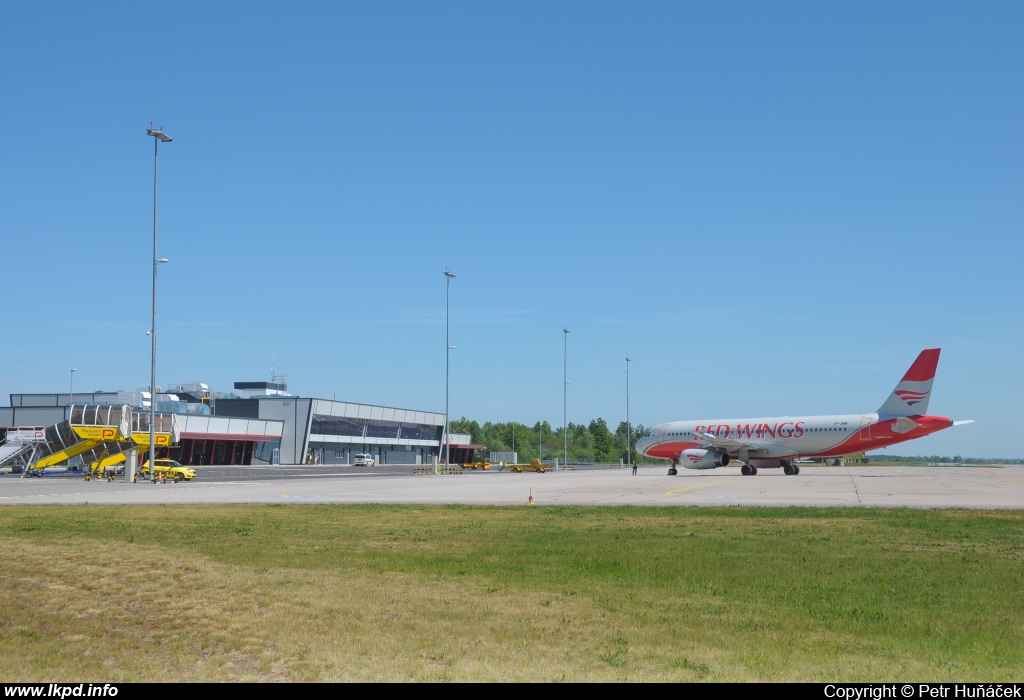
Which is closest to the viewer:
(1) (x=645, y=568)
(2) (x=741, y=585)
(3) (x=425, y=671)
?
(3) (x=425, y=671)

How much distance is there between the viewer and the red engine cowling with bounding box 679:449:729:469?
241ft

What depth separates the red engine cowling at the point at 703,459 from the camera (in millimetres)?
73562

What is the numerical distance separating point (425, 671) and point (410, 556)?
7870mm

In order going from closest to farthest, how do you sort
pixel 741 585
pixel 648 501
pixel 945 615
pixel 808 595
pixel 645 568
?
pixel 945 615 → pixel 808 595 → pixel 741 585 → pixel 645 568 → pixel 648 501

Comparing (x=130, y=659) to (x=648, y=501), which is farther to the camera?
(x=648, y=501)

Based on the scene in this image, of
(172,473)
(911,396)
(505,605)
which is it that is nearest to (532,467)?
(911,396)

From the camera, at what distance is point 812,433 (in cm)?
7056

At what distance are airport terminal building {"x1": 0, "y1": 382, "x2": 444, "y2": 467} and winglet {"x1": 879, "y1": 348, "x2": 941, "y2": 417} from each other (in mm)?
73997

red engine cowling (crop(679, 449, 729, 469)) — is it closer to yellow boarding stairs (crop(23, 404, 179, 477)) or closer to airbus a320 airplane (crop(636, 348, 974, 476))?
airbus a320 airplane (crop(636, 348, 974, 476))

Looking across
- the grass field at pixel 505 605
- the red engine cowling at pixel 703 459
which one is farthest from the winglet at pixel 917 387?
the grass field at pixel 505 605

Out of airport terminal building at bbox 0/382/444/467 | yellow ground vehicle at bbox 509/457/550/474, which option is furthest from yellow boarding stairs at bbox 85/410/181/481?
yellow ground vehicle at bbox 509/457/550/474

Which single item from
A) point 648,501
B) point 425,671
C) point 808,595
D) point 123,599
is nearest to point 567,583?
point 808,595
